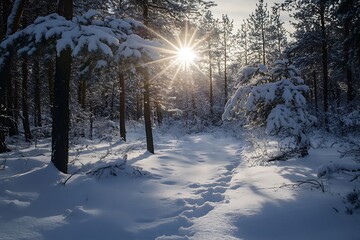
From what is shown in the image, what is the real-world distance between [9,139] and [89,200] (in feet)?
35.0

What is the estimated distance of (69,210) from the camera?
5062 millimetres

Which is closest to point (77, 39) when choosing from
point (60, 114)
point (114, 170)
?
point (60, 114)

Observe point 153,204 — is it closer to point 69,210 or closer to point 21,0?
point 69,210

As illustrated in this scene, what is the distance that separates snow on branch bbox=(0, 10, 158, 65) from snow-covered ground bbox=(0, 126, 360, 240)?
8.52 feet

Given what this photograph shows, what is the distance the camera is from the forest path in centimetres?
486

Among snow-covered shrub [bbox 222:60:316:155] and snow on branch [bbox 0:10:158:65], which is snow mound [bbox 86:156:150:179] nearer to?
snow on branch [bbox 0:10:158:65]

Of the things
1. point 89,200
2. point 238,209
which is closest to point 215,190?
point 238,209

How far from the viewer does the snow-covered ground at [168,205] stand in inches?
174

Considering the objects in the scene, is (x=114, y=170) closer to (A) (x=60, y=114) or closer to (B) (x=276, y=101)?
(A) (x=60, y=114)

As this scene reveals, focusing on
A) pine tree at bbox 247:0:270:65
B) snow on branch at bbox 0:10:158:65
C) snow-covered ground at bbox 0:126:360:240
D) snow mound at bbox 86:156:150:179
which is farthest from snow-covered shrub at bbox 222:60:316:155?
pine tree at bbox 247:0:270:65

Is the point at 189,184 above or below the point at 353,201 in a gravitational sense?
below

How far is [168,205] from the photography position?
229 inches

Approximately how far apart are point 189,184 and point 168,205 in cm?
184

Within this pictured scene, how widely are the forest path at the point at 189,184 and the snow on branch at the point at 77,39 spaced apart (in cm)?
311
